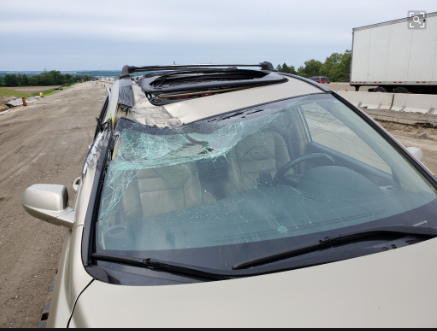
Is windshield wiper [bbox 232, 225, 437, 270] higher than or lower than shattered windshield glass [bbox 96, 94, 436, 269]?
lower

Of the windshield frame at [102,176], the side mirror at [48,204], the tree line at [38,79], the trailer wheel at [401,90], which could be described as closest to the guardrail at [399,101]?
the trailer wheel at [401,90]

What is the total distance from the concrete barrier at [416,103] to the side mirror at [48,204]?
35.0 ft

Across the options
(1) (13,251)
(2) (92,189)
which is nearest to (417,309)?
(2) (92,189)

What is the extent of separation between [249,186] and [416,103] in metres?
10.6

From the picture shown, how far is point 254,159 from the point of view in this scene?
195cm

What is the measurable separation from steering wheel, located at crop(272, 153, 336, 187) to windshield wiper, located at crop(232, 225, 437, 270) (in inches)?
19.7

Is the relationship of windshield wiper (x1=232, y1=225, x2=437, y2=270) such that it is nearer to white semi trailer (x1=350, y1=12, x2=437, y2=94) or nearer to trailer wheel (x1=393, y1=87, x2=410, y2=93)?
white semi trailer (x1=350, y1=12, x2=437, y2=94)

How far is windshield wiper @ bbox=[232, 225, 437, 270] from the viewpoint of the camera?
1.30 meters

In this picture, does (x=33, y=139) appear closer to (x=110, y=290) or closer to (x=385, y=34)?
(x=110, y=290)

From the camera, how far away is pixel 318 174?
1.92 meters

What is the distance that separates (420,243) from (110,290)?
127 cm

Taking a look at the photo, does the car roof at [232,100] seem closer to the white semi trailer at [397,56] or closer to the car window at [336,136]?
the car window at [336,136]

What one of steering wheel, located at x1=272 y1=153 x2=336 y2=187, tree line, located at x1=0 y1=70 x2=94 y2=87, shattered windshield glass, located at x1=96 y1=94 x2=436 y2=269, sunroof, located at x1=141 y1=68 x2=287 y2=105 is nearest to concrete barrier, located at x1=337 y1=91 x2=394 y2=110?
sunroof, located at x1=141 y1=68 x2=287 y2=105

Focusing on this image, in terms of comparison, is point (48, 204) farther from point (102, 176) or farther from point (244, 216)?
point (244, 216)
